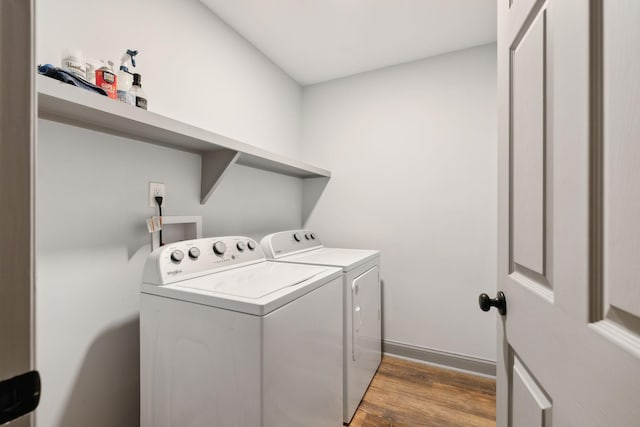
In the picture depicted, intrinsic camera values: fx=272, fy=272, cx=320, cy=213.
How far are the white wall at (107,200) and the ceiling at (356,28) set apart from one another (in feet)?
0.88

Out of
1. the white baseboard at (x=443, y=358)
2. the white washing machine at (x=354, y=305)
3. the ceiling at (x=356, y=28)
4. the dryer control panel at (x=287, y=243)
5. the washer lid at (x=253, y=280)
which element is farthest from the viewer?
the white baseboard at (x=443, y=358)

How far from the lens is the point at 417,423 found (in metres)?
1.54

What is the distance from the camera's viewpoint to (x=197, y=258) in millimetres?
1267

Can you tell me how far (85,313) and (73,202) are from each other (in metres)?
0.44

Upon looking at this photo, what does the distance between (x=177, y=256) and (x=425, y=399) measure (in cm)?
173

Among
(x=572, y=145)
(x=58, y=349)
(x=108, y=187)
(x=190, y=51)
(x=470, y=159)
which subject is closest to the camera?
(x=572, y=145)

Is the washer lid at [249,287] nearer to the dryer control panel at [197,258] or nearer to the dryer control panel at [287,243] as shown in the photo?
the dryer control panel at [197,258]

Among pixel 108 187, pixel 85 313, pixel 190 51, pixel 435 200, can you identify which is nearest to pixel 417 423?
pixel 435 200

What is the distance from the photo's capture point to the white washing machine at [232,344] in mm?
882

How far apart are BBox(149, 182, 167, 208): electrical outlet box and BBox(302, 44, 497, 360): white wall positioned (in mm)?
1444

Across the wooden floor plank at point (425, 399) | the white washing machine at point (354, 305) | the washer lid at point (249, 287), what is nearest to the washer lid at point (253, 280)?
the washer lid at point (249, 287)

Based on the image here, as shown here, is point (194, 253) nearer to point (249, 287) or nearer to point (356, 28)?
point (249, 287)

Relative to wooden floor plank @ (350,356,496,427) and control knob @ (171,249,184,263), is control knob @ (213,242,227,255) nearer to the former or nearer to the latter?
control knob @ (171,249,184,263)

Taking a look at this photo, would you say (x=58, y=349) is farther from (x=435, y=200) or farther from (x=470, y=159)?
(x=470, y=159)
